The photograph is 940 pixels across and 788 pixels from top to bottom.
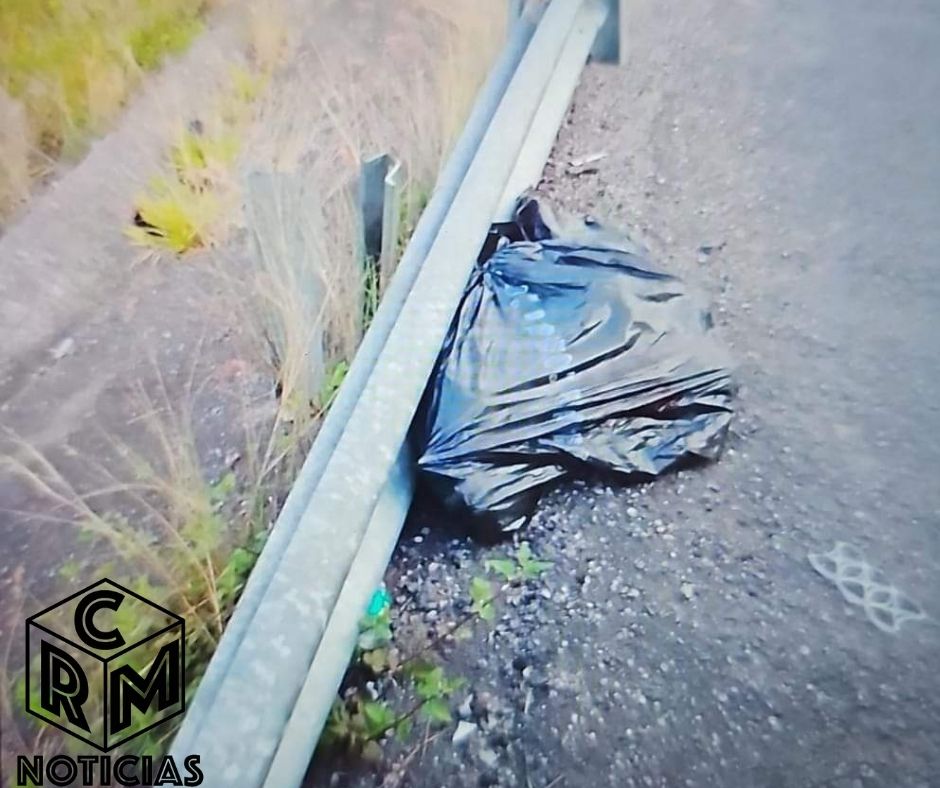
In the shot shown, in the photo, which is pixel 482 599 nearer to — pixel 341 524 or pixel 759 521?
pixel 341 524

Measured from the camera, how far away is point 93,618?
1.42 meters

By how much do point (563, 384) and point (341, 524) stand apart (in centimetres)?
64

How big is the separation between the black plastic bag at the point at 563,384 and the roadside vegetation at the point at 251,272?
20 cm

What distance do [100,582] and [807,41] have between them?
2.79m

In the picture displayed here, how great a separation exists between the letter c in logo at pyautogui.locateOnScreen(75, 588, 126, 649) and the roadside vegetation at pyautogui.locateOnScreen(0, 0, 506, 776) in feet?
0.14

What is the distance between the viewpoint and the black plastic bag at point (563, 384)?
1.92 metres

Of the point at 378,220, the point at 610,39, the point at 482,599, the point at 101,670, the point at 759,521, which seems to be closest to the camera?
the point at 101,670

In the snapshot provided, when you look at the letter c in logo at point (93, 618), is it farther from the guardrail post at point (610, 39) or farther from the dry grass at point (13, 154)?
the guardrail post at point (610, 39)

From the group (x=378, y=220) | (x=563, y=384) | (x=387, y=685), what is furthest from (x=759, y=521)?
(x=378, y=220)

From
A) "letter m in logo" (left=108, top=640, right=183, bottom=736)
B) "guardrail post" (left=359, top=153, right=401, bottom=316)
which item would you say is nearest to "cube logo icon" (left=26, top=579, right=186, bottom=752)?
"letter m in logo" (left=108, top=640, right=183, bottom=736)

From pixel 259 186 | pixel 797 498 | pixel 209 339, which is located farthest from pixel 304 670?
pixel 797 498

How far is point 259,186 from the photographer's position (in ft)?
5.91

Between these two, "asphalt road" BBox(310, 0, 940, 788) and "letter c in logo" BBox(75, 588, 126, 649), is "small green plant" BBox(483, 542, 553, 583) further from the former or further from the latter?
"letter c in logo" BBox(75, 588, 126, 649)

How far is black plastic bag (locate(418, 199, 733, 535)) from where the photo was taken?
1.92 m
